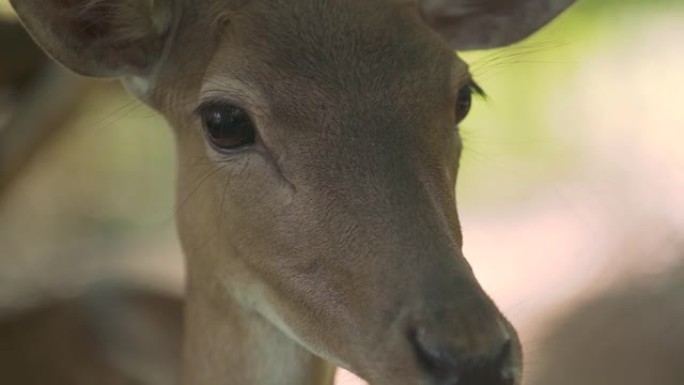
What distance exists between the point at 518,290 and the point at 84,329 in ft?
8.45

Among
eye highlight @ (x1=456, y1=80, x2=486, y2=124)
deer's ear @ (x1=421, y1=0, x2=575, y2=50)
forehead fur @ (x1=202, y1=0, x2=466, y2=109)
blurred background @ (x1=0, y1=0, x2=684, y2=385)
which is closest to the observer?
forehead fur @ (x1=202, y1=0, x2=466, y2=109)

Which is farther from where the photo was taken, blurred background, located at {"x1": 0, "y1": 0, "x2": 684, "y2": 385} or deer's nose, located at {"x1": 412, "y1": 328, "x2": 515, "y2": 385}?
blurred background, located at {"x1": 0, "y1": 0, "x2": 684, "y2": 385}

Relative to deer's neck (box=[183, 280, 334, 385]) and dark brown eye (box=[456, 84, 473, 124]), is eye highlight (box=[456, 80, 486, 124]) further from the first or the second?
deer's neck (box=[183, 280, 334, 385])

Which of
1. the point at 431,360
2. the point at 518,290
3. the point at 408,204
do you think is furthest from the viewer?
the point at 518,290

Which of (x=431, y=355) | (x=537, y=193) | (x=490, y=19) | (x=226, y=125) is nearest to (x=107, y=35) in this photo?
(x=226, y=125)

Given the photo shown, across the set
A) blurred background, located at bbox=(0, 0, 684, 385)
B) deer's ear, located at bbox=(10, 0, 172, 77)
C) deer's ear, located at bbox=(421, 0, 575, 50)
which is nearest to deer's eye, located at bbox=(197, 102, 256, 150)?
deer's ear, located at bbox=(10, 0, 172, 77)

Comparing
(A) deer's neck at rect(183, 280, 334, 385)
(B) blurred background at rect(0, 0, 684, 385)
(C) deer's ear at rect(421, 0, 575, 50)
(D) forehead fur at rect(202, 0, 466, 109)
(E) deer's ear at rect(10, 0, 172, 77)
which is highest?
(D) forehead fur at rect(202, 0, 466, 109)

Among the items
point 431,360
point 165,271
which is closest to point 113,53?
point 431,360

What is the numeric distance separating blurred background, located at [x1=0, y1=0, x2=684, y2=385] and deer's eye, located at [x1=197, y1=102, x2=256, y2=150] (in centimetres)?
211

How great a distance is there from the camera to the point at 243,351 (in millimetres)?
3271

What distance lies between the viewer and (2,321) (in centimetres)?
529

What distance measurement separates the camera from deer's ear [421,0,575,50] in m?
3.72

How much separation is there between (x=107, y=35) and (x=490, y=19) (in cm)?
122

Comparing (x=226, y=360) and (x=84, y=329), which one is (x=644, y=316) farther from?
(x=226, y=360)
